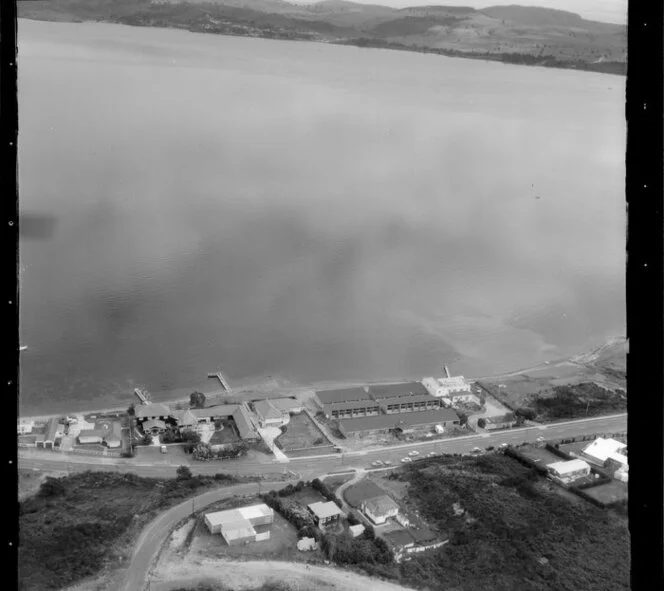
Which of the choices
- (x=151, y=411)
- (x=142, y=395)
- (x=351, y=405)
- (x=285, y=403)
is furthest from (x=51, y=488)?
(x=351, y=405)

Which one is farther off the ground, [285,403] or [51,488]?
[51,488]

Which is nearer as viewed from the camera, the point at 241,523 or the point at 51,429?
the point at 241,523

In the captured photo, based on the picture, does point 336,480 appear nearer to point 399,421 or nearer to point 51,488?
point 399,421

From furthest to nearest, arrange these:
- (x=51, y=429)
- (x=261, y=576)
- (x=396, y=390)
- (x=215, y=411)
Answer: (x=396, y=390)
(x=215, y=411)
(x=51, y=429)
(x=261, y=576)

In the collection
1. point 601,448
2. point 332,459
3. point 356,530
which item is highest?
point 601,448

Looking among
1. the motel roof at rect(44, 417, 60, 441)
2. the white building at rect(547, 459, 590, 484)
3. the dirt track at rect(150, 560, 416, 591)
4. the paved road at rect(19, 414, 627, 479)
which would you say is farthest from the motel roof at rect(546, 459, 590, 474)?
the motel roof at rect(44, 417, 60, 441)

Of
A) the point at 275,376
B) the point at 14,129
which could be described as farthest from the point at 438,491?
the point at 14,129

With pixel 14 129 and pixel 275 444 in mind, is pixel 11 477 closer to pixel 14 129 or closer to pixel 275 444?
pixel 14 129

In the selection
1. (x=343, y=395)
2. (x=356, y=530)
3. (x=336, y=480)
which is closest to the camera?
(x=356, y=530)
